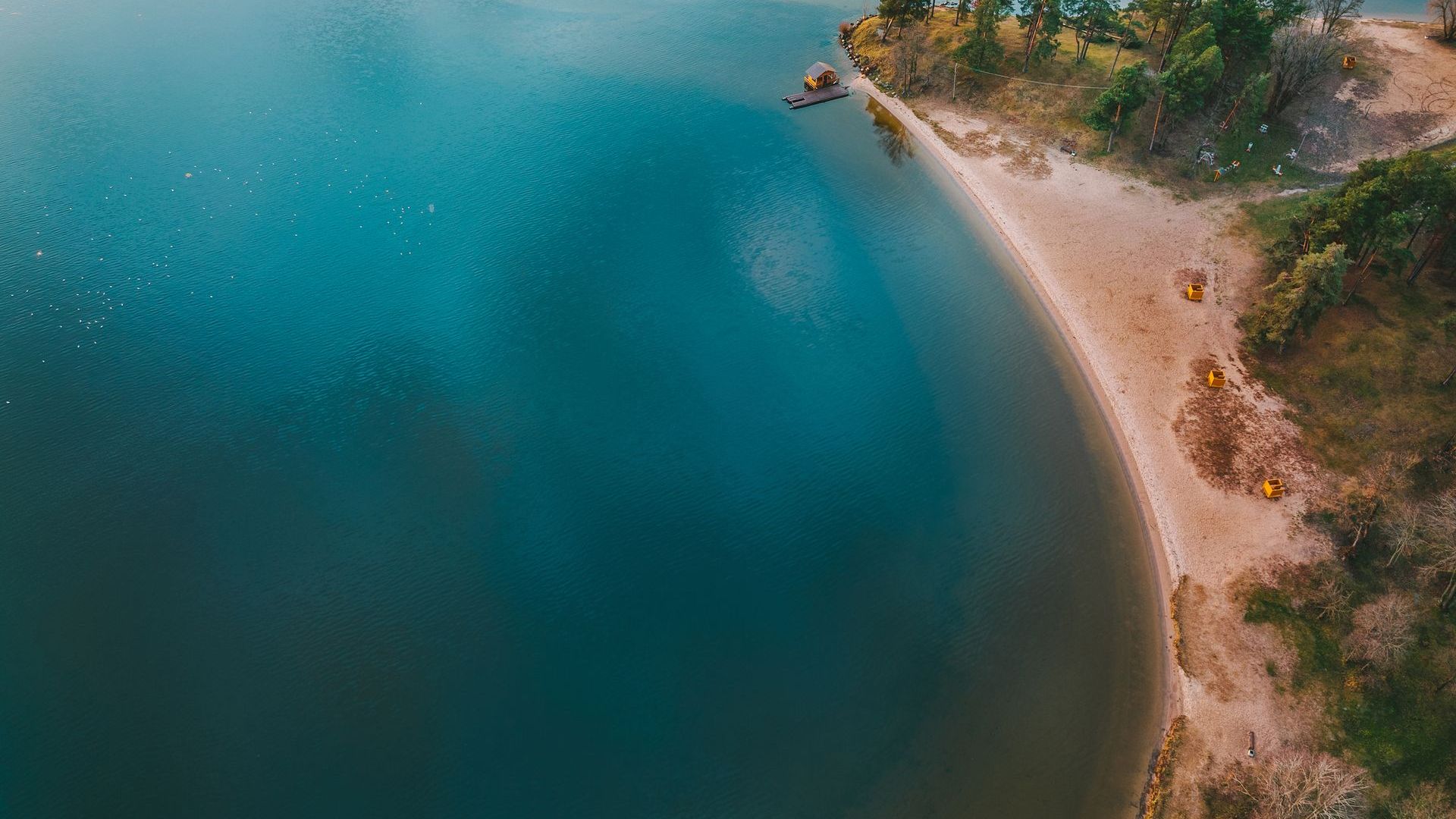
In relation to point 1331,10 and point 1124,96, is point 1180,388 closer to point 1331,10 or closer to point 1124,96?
point 1124,96

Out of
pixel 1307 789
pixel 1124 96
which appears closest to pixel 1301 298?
pixel 1124 96

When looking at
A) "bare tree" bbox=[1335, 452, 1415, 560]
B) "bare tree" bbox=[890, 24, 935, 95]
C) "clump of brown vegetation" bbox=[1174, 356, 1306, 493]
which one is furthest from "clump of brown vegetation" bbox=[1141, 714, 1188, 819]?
"bare tree" bbox=[890, 24, 935, 95]

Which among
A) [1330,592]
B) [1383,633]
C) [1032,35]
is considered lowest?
[1330,592]

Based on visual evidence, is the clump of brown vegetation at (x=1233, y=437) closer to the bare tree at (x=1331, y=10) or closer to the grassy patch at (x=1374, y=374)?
the grassy patch at (x=1374, y=374)

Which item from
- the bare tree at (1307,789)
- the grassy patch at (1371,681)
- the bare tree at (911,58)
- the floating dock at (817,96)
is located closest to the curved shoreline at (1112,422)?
the grassy patch at (1371,681)

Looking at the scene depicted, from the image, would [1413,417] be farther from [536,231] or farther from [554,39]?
[554,39]

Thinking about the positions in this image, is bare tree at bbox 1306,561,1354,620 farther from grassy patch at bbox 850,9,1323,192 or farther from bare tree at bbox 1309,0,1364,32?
bare tree at bbox 1309,0,1364,32

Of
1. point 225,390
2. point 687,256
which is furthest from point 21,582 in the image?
point 687,256
